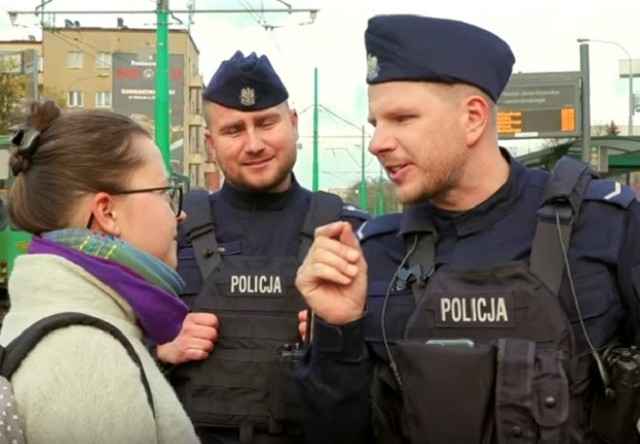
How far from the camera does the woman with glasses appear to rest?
1.69m

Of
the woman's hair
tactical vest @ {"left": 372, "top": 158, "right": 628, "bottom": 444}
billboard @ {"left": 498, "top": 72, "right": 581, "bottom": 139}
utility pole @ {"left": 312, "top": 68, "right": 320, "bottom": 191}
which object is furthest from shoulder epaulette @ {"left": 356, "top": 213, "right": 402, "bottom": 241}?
utility pole @ {"left": 312, "top": 68, "right": 320, "bottom": 191}

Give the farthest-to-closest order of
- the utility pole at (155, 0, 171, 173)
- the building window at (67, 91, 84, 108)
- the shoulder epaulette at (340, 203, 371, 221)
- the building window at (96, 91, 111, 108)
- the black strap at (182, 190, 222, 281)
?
1. the building window at (67, 91, 84, 108)
2. the building window at (96, 91, 111, 108)
3. the utility pole at (155, 0, 171, 173)
4. the shoulder epaulette at (340, 203, 371, 221)
5. the black strap at (182, 190, 222, 281)

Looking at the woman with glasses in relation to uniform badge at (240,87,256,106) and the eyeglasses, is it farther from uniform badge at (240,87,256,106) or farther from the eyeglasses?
uniform badge at (240,87,256,106)

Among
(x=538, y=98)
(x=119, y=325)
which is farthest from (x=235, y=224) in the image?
(x=538, y=98)

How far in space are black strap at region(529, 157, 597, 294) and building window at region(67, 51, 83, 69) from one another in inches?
2561

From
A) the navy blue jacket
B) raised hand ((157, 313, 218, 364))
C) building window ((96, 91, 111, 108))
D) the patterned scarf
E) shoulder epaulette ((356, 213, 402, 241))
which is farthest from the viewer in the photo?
building window ((96, 91, 111, 108))

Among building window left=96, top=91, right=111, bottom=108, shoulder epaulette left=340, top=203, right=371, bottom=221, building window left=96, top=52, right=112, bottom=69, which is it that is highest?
building window left=96, top=52, right=112, bottom=69

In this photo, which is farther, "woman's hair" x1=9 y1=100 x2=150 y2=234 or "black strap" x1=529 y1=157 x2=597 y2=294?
"black strap" x1=529 y1=157 x2=597 y2=294

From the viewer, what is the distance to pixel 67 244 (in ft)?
6.48

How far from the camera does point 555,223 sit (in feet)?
7.22

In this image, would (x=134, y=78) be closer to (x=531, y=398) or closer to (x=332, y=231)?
(x=332, y=231)

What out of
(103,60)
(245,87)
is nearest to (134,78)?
(245,87)

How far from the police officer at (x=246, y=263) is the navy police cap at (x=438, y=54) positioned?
0.87 metres

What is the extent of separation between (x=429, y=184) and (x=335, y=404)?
0.57 meters
